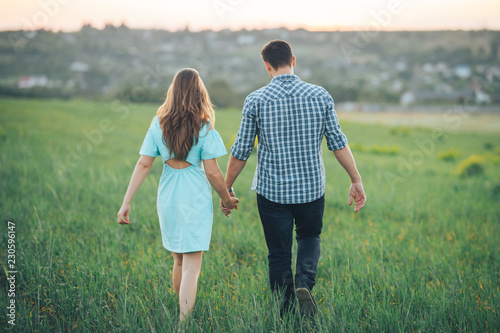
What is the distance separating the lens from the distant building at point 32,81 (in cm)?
3956

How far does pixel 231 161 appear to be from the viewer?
10.2 ft

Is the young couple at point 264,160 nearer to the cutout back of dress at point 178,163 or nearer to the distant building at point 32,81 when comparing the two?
the cutout back of dress at point 178,163

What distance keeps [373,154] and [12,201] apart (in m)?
13.9

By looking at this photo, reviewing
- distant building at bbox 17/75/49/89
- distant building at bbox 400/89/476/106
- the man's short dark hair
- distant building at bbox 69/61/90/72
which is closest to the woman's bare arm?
the man's short dark hair

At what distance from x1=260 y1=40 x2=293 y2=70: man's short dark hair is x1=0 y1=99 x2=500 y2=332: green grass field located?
6.42ft

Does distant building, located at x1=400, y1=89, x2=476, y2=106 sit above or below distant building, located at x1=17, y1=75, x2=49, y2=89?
above

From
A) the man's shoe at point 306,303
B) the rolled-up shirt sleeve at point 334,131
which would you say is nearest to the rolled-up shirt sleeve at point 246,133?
the rolled-up shirt sleeve at point 334,131

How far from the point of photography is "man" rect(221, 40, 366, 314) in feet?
9.50

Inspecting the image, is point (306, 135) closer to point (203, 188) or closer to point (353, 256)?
point (203, 188)

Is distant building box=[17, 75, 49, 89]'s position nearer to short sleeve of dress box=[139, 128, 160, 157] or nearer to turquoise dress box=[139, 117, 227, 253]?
short sleeve of dress box=[139, 128, 160, 157]

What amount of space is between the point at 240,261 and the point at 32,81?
151ft

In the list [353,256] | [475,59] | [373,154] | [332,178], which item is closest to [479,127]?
[373,154]

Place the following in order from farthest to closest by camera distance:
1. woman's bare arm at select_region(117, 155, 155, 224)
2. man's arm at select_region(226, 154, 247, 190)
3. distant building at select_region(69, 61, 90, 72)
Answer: distant building at select_region(69, 61, 90, 72) → man's arm at select_region(226, 154, 247, 190) → woman's bare arm at select_region(117, 155, 155, 224)

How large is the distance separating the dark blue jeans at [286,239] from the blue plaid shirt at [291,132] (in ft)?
0.32
